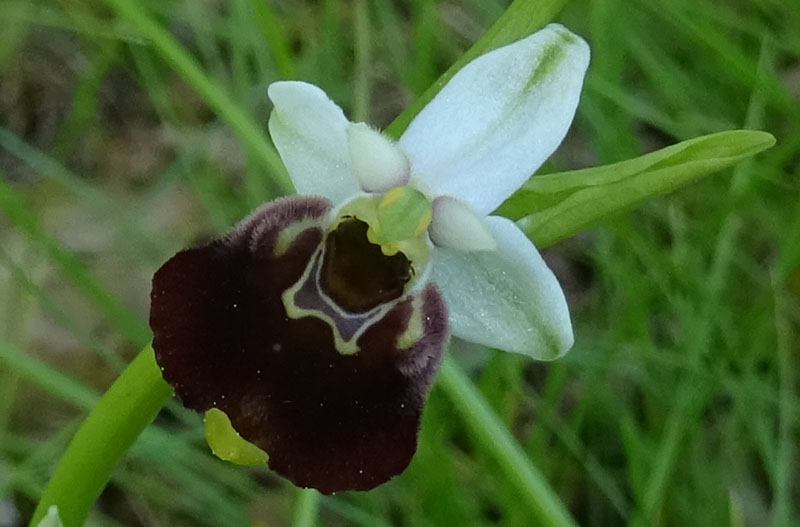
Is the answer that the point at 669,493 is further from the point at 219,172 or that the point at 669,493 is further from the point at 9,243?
the point at 9,243

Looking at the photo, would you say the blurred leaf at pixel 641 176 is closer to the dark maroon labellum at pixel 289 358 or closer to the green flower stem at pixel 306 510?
the dark maroon labellum at pixel 289 358

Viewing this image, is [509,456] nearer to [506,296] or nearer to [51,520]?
[506,296]

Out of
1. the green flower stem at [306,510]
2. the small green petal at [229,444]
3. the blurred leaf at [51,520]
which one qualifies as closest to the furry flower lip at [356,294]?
the small green petal at [229,444]

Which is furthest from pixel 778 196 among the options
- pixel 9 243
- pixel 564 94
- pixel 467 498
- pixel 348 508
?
pixel 9 243

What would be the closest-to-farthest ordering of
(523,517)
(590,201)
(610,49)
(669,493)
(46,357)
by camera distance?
1. (590,201)
2. (523,517)
3. (610,49)
4. (669,493)
5. (46,357)

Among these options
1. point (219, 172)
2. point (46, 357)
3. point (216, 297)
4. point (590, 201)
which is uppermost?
point (590, 201)

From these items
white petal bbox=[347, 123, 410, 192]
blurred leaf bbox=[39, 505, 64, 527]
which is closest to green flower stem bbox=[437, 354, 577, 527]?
white petal bbox=[347, 123, 410, 192]
